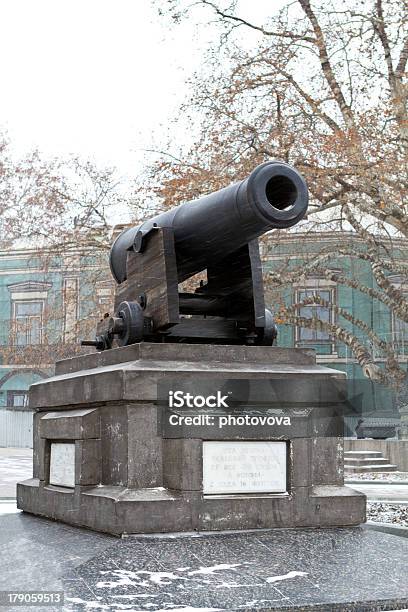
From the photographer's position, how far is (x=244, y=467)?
5.36 m

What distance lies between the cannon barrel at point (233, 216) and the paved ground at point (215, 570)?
1.80 meters

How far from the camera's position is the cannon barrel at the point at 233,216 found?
17.7 feet

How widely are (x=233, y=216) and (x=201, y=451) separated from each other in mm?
1426

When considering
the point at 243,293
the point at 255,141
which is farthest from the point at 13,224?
the point at 243,293

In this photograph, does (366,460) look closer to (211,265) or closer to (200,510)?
(211,265)

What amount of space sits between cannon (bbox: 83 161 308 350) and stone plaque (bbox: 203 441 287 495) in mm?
905

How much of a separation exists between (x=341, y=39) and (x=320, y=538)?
1436 centimetres

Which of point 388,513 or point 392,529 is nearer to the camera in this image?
point 392,529

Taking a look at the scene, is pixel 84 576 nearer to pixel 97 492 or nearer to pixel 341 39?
pixel 97 492

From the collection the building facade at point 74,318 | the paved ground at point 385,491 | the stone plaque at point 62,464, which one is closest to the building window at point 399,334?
the building facade at point 74,318

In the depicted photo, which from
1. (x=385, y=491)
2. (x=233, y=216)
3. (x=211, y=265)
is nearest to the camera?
(x=233, y=216)

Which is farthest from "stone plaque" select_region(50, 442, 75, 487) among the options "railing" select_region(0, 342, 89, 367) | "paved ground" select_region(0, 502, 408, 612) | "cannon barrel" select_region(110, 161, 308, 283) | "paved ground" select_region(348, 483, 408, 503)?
"railing" select_region(0, 342, 89, 367)

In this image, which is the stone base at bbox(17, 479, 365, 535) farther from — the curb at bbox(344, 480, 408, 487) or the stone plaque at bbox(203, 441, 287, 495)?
the curb at bbox(344, 480, 408, 487)

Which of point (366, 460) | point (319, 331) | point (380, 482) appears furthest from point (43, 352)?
point (380, 482)
